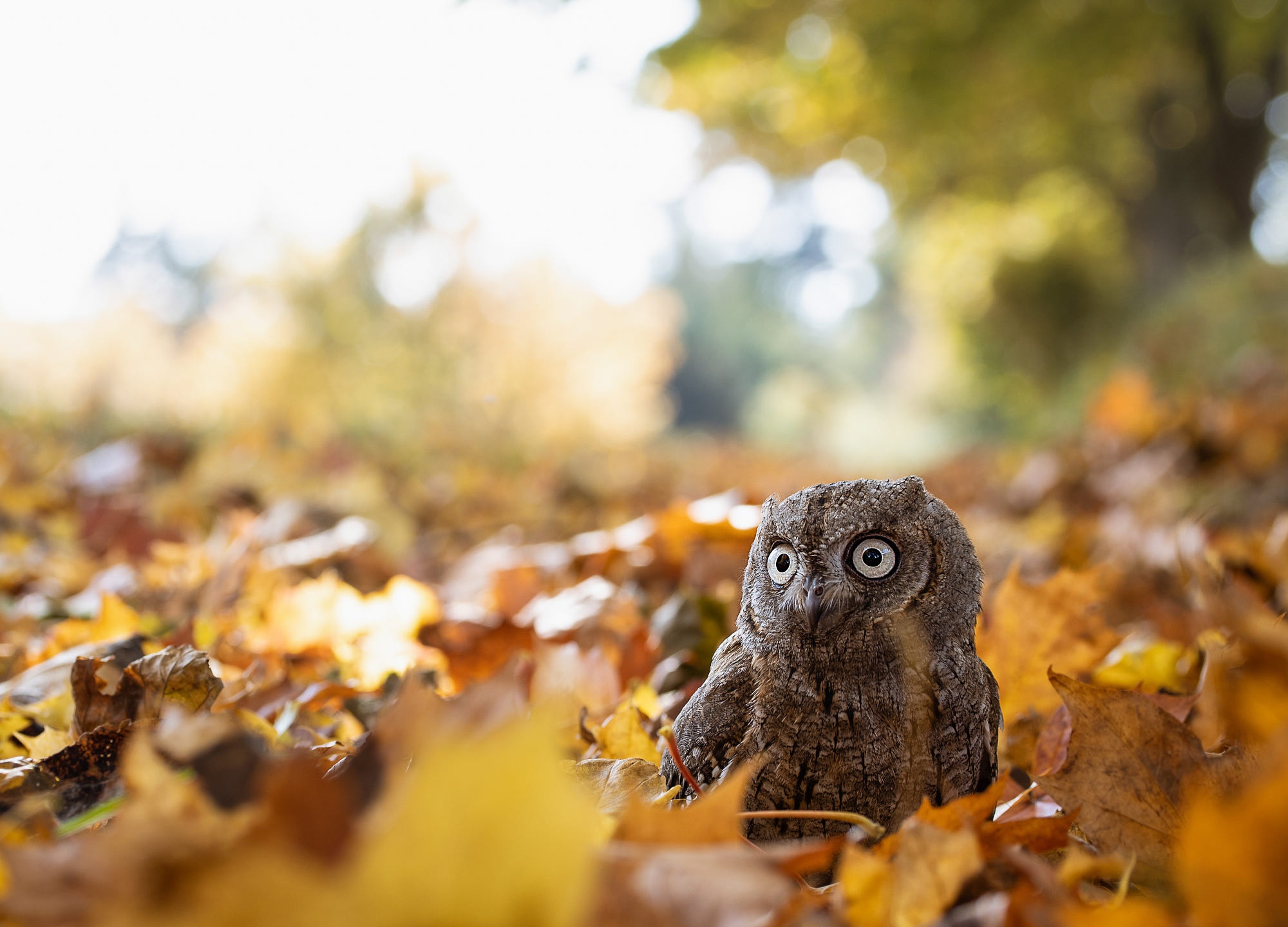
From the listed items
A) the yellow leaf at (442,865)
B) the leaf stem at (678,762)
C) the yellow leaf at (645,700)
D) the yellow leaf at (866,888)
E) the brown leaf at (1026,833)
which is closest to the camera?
the yellow leaf at (442,865)

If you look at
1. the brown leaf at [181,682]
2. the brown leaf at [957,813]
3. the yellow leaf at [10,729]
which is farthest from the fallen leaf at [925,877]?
the yellow leaf at [10,729]

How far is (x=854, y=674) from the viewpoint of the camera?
1.03 meters

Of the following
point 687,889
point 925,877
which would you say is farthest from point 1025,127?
point 687,889

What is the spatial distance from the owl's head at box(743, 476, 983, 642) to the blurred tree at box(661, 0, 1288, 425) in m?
7.50

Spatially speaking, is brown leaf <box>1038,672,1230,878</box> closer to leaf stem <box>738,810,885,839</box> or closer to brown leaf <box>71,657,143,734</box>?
leaf stem <box>738,810,885,839</box>

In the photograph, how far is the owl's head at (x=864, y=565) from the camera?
1050mm

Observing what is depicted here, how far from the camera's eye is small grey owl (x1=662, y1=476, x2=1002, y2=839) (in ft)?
3.21

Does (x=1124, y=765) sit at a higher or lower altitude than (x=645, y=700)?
higher

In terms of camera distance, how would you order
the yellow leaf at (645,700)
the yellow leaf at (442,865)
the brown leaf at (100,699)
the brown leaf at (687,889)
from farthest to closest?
the yellow leaf at (645,700) → the brown leaf at (100,699) → the brown leaf at (687,889) → the yellow leaf at (442,865)

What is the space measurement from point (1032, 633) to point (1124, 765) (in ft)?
1.73

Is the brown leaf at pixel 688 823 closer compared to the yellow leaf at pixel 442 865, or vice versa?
the yellow leaf at pixel 442 865

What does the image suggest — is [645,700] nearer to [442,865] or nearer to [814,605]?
[814,605]

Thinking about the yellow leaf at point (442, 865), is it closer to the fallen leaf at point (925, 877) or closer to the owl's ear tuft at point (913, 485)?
the fallen leaf at point (925, 877)

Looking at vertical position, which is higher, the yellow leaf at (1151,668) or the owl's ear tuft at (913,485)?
the owl's ear tuft at (913,485)
